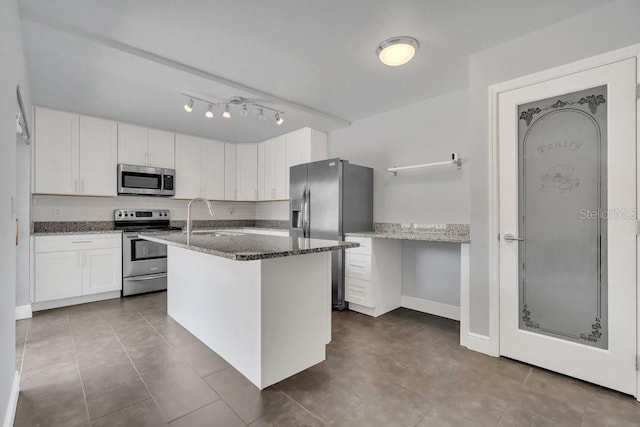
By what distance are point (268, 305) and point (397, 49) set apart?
2091mm

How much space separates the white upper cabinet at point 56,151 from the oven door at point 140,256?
92 centimetres

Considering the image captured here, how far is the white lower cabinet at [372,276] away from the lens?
130 inches

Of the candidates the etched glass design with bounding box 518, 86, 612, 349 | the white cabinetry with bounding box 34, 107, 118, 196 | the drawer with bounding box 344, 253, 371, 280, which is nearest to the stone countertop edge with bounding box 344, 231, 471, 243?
the drawer with bounding box 344, 253, 371, 280

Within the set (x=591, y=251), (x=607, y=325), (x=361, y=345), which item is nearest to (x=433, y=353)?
(x=361, y=345)

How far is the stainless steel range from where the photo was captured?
4051mm

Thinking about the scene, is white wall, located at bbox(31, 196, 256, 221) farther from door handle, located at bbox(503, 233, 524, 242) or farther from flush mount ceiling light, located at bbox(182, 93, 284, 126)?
door handle, located at bbox(503, 233, 524, 242)

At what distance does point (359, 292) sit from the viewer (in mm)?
3367

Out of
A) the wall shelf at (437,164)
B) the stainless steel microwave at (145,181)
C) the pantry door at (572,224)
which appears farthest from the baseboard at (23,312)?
the pantry door at (572,224)

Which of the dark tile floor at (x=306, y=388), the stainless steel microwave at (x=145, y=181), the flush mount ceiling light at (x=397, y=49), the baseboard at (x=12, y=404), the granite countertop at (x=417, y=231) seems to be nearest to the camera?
the baseboard at (x=12, y=404)

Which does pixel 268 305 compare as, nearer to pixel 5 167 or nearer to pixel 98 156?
pixel 5 167

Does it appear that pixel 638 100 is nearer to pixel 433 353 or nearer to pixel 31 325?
pixel 433 353

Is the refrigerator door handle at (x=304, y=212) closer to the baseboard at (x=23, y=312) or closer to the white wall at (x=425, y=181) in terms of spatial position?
the white wall at (x=425, y=181)

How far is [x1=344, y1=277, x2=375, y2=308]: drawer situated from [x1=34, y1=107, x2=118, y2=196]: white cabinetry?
3.45 m

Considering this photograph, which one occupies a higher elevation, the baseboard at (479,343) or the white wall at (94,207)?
the white wall at (94,207)
